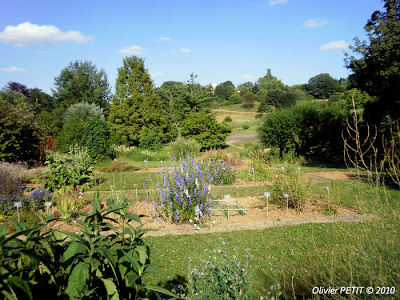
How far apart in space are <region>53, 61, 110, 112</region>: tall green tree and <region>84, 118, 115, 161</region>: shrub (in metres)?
22.2

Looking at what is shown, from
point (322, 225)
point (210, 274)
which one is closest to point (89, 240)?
point (210, 274)

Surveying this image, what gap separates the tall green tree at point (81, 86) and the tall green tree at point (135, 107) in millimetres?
14920

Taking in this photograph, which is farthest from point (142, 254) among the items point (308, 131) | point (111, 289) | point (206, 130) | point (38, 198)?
point (206, 130)

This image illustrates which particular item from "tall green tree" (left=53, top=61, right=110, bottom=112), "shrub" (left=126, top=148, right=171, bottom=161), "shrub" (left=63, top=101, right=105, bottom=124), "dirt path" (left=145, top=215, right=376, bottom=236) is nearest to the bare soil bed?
"dirt path" (left=145, top=215, right=376, bottom=236)

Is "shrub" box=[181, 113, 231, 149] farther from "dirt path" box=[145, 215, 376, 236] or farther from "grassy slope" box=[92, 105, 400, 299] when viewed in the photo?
"grassy slope" box=[92, 105, 400, 299]

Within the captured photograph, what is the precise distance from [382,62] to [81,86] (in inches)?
1476

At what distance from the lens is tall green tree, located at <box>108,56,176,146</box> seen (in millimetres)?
23250

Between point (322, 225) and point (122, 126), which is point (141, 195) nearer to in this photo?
point (322, 225)

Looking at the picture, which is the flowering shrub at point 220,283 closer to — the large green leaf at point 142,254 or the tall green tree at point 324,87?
the large green leaf at point 142,254

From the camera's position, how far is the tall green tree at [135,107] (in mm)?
23250

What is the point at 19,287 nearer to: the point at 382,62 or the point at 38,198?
the point at 38,198

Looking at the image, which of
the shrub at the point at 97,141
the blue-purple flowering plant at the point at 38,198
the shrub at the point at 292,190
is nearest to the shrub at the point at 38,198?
the blue-purple flowering plant at the point at 38,198

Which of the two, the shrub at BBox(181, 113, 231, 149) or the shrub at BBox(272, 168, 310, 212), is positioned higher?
the shrub at BBox(181, 113, 231, 149)

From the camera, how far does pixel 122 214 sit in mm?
1424
